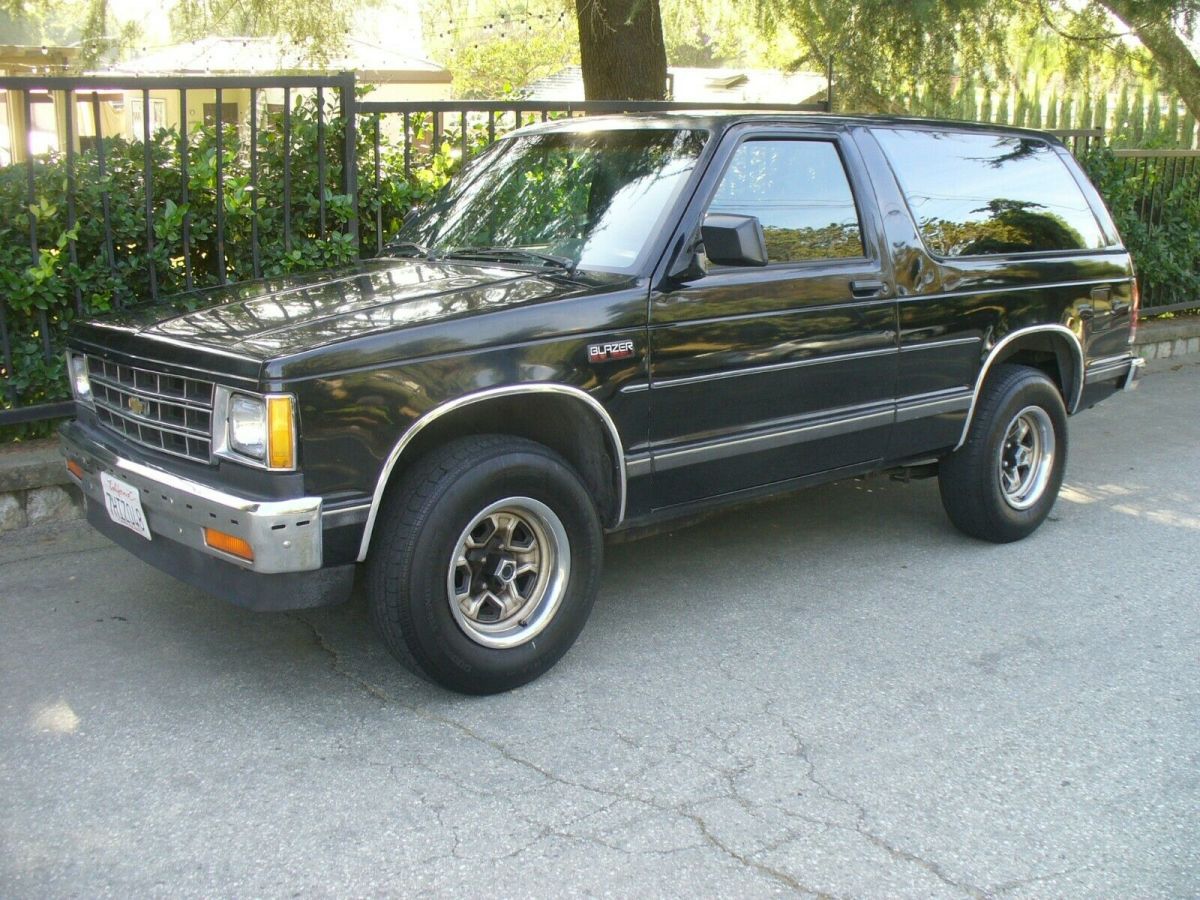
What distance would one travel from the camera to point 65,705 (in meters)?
3.91

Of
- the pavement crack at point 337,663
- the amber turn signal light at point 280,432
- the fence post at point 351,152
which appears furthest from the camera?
the fence post at point 351,152

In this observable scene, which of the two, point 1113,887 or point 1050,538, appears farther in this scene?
point 1050,538

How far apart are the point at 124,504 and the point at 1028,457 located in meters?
4.12

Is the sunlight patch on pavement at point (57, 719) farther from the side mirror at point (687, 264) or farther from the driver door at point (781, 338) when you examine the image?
the side mirror at point (687, 264)

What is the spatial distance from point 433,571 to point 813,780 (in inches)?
51.0

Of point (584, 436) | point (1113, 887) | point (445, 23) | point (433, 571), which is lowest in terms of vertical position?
point (1113, 887)

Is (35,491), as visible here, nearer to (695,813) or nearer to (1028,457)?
(695,813)

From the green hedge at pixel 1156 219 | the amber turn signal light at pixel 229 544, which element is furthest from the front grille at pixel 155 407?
the green hedge at pixel 1156 219

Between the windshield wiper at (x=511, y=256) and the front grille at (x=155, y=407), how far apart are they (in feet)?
4.45

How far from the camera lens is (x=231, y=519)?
3498 mm

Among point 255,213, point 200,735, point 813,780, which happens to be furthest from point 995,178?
point 200,735

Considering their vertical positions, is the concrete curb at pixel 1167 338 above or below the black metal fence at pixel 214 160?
below

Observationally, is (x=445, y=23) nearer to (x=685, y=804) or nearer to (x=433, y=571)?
(x=433, y=571)

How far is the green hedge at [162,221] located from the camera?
5770 mm
